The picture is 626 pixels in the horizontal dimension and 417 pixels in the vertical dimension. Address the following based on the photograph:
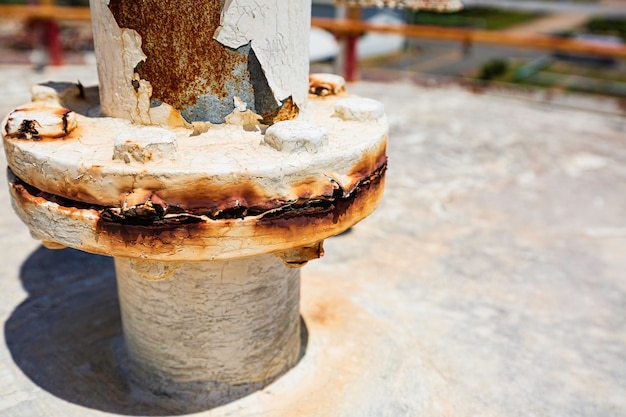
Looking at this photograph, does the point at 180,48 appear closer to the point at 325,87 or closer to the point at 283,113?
the point at 283,113

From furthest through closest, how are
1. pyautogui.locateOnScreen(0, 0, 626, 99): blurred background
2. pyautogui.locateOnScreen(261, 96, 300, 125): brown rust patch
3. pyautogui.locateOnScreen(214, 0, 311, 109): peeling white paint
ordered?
pyautogui.locateOnScreen(0, 0, 626, 99): blurred background, pyautogui.locateOnScreen(261, 96, 300, 125): brown rust patch, pyautogui.locateOnScreen(214, 0, 311, 109): peeling white paint

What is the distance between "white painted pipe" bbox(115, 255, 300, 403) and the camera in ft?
6.94

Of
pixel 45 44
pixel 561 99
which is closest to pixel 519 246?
pixel 561 99

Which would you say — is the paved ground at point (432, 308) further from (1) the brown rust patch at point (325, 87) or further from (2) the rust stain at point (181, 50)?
(2) the rust stain at point (181, 50)

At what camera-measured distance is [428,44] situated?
863 inches

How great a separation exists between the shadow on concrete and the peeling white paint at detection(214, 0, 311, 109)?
126cm

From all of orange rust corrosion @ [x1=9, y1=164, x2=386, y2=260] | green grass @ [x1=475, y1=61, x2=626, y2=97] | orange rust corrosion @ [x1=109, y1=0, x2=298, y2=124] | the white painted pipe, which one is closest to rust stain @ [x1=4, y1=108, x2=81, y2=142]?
orange rust corrosion @ [x1=9, y1=164, x2=386, y2=260]

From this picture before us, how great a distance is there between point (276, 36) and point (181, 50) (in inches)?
12.3

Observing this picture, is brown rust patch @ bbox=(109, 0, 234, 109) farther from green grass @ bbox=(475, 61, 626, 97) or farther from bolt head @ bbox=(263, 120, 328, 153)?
green grass @ bbox=(475, 61, 626, 97)

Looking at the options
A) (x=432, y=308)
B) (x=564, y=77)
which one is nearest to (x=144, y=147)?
(x=432, y=308)

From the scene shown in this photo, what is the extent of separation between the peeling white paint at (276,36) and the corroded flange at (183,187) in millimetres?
233

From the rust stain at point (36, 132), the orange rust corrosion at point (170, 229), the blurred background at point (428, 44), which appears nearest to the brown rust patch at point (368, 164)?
the orange rust corrosion at point (170, 229)

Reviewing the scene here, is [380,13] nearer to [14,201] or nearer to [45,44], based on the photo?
[45,44]

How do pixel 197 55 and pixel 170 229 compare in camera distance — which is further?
pixel 197 55
